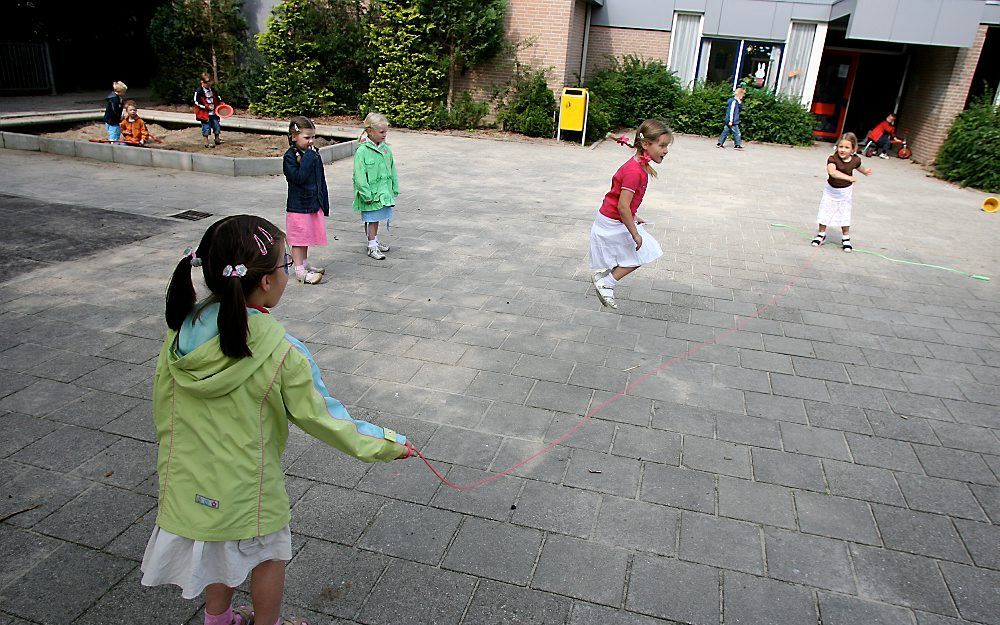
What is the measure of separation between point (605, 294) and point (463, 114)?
1352 cm

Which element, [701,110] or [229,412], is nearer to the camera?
[229,412]

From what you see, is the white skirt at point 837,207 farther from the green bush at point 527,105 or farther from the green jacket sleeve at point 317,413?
the green bush at point 527,105

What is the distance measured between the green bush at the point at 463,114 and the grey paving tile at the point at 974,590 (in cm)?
1700

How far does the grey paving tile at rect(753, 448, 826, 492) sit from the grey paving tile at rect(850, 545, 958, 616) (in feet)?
1.77

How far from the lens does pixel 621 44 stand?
72.3 ft

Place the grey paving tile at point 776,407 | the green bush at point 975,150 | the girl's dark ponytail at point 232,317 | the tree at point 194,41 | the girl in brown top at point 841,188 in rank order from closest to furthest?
1. the girl's dark ponytail at point 232,317
2. the grey paving tile at point 776,407
3. the girl in brown top at point 841,188
4. the green bush at point 975,150
5. the tree at point 194,41

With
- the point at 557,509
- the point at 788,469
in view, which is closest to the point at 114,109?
the point at 557,509

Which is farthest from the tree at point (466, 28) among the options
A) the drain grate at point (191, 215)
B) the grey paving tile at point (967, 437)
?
the grey paving tile at point (967, 437)

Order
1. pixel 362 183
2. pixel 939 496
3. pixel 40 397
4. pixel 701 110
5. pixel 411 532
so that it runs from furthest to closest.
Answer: pixel 701 110
pixel 362 183
pixel 40 397
pixel 939 496
pixel 411 532

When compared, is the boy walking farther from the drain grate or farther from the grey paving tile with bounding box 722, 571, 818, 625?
the grey paving tile with bounding box 722, 571, 818, 625

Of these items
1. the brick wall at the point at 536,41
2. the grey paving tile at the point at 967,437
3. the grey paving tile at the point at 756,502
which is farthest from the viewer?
the brick wall at the point at 536,41

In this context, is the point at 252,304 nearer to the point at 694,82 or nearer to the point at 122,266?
the point at 122,266

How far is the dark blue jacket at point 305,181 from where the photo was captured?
249 inches

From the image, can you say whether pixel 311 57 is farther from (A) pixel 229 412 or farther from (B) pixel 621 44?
(A) pixel 229 412
